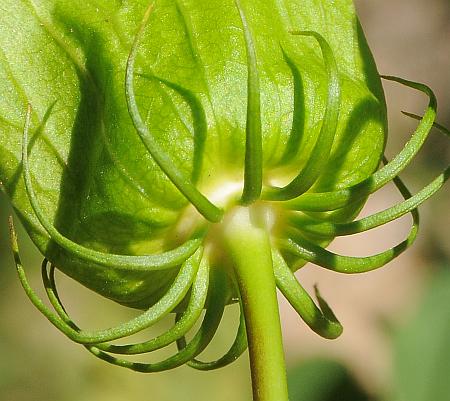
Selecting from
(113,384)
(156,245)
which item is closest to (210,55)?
(156,245)

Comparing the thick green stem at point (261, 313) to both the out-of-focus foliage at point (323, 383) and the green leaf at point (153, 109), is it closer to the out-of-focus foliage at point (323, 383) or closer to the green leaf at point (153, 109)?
the green leaf at point (153, 109)

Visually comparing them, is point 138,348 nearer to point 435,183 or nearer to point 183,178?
point 183,178

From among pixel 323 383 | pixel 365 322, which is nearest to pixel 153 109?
pixel 323 383

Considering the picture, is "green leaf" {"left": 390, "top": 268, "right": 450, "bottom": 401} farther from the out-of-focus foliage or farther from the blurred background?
the out-of-focus foliage

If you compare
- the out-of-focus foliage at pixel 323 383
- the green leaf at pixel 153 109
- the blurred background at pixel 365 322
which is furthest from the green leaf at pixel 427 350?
the green leaf at pixel 153 109

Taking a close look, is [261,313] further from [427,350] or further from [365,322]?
[365,322]
